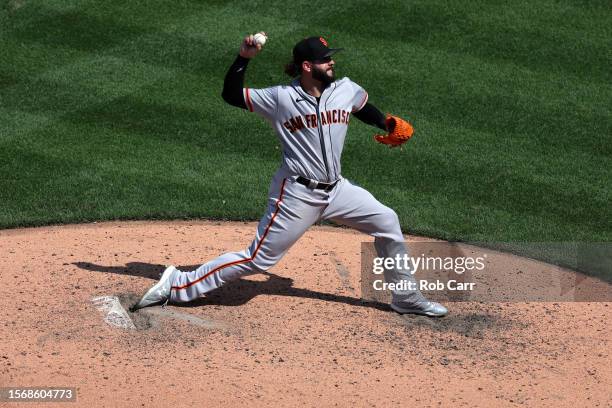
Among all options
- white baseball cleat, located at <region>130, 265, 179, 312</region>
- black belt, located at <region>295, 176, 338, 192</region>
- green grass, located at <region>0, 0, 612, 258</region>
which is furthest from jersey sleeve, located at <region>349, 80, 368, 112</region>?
green grass, located at <region>0, 0, 612, 258</region>

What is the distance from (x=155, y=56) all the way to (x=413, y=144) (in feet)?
10.4

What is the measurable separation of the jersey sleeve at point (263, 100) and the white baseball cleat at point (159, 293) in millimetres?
1294

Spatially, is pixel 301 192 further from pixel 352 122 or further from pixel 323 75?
pixel 352 122

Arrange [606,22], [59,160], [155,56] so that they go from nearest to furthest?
[59,160] < [155,56] < [606,22]

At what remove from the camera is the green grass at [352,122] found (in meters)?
9.23

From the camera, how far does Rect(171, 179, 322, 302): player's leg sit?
695 centimetres

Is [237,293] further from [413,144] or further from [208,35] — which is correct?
[208,35]

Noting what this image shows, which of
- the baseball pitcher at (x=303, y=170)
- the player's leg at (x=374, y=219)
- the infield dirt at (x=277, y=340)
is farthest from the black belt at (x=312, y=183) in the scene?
the infield dirt at (x=277, y=340)

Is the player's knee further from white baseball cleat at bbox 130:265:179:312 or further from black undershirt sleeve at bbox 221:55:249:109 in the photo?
white baseball cleat at bbox 130:265:179:312

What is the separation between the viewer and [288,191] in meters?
6.93

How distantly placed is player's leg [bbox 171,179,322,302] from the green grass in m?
1.90

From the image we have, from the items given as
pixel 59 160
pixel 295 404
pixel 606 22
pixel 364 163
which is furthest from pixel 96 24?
pixel 295 404

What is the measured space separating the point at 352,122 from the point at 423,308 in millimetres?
3802

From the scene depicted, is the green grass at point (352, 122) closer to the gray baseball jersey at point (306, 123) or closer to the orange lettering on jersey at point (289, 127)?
the gray baseball jersey at point (306, 123)
